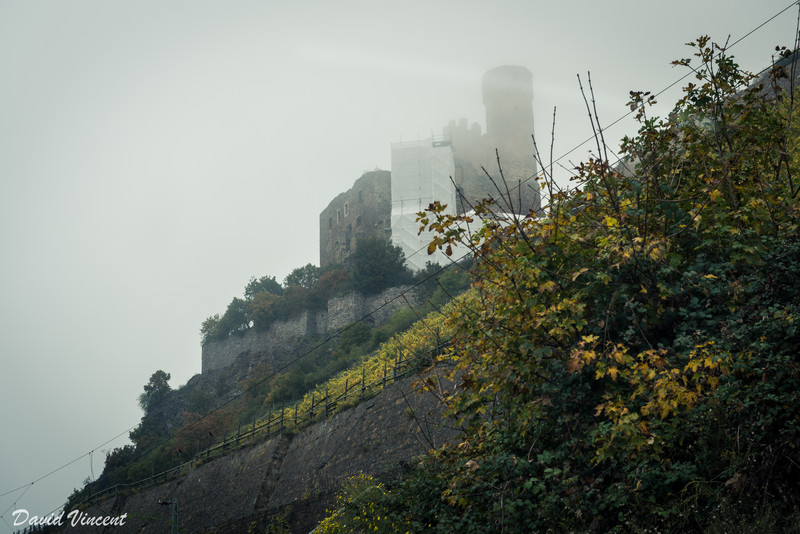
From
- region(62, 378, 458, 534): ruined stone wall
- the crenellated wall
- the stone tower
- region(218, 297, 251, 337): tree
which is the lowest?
region(62, 378, 458, 534): ruined stone wall

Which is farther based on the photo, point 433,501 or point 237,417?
point 237,417

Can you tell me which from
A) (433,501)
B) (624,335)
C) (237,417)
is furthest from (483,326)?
(237,417)

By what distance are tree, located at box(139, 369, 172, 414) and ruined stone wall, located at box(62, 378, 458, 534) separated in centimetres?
1990

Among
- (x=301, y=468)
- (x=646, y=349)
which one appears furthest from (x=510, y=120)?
(x=646, y=349)

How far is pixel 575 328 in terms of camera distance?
6.07m

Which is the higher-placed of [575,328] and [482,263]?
[482,263]

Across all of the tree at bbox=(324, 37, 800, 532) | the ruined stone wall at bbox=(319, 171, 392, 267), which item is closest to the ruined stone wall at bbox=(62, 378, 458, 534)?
the tree at bbox=(324, 37, 800, 532)

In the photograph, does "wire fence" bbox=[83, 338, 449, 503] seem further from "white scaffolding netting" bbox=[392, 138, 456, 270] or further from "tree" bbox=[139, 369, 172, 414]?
"white scaffolding netting" bbox=[392, 138, 456, 270]

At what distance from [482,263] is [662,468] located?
2.60 meters

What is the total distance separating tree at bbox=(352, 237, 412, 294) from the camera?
123 feet

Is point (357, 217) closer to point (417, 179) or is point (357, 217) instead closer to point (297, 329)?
point (417, 179)

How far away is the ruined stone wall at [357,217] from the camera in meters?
50.5

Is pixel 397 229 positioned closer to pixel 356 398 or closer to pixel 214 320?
pixel 214 320

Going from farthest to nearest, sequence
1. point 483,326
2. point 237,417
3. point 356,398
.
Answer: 1. point 237,417
2. point 356,398
3. point 483,326
